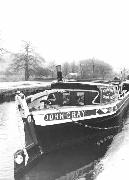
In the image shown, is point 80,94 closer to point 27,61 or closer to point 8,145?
point 8,145

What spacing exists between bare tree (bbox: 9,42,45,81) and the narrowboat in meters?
82.9

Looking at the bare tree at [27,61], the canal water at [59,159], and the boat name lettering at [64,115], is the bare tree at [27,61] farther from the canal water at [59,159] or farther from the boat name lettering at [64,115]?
the boat name lettering at [64,115]

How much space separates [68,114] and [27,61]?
87.5 metres

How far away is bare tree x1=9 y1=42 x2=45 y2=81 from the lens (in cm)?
10138

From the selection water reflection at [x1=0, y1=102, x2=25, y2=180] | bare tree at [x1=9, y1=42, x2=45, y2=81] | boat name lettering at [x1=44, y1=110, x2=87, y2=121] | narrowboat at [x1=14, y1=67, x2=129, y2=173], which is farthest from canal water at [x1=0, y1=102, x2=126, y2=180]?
bare tree at [x1=9, y1=42, x2=45, y2=81]

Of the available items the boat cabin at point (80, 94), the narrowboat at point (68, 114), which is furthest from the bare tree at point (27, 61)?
the narrowboat at point (68, 114)

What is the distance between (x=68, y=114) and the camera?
14602 mm

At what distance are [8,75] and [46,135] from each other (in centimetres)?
10418

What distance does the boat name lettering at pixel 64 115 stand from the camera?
1420 cm

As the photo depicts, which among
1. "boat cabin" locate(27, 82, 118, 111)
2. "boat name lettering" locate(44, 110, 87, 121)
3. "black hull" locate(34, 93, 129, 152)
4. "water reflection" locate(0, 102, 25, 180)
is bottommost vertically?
"water reflection" locate(0, 102, 25, 180)

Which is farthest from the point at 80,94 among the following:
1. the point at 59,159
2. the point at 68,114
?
the point at 59,159

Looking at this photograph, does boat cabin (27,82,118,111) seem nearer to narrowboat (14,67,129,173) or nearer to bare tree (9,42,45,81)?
narrowboat (14,67,129,173)

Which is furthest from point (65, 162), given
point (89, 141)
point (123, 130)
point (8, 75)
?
point (8, 75)

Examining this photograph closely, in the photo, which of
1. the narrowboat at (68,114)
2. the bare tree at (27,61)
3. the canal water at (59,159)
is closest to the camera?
the canal water at (59,159)
